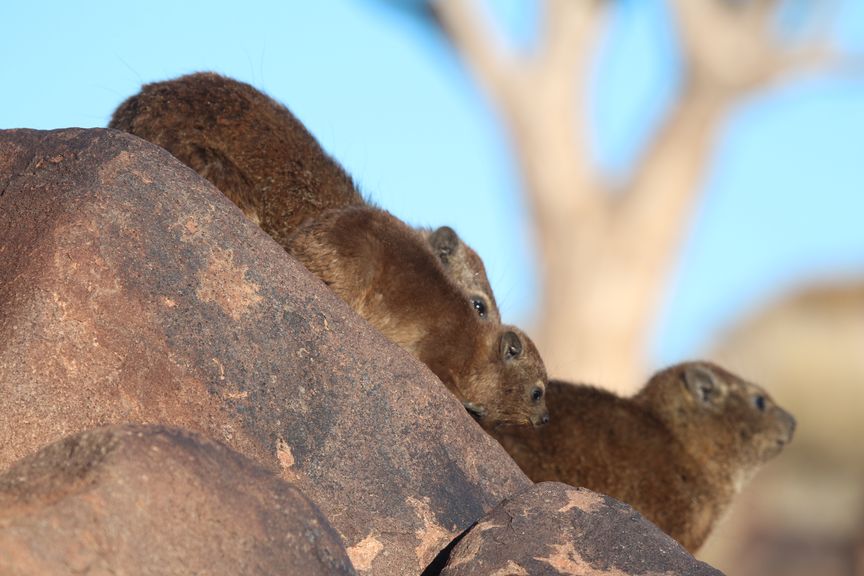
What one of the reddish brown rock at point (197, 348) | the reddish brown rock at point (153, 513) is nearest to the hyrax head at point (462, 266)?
the reddish brown rock at point (197, 348)

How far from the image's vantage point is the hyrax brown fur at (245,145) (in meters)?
5.93

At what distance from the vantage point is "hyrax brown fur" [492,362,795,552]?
664cm

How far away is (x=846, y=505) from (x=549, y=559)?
16.3 meters

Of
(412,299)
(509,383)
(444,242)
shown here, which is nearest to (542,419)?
(509,383)

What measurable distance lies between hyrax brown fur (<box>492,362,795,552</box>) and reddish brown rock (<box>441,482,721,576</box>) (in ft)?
7.21

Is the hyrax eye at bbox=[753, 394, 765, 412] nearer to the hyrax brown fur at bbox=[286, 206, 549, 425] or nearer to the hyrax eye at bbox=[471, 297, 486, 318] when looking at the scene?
the hyrax eye at bbox=[471, 297, 486, 318]

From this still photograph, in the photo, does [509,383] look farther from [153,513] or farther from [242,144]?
[153,513]

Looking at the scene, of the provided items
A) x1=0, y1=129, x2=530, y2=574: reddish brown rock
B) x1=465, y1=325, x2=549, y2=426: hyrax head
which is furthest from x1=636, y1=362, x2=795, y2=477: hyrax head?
x1=0, y1=129, x2=530, y2=574: reddish brown rock

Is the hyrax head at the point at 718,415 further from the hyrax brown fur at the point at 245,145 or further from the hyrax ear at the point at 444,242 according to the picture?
the hyrax brown fur at the point at 245,145

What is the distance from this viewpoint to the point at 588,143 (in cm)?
1791

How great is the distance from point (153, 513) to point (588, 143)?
1522 cm

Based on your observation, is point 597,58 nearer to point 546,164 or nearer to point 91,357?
point 546,164

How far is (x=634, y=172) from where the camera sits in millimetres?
17797

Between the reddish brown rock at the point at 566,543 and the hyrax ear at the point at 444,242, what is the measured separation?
271 centimetres
